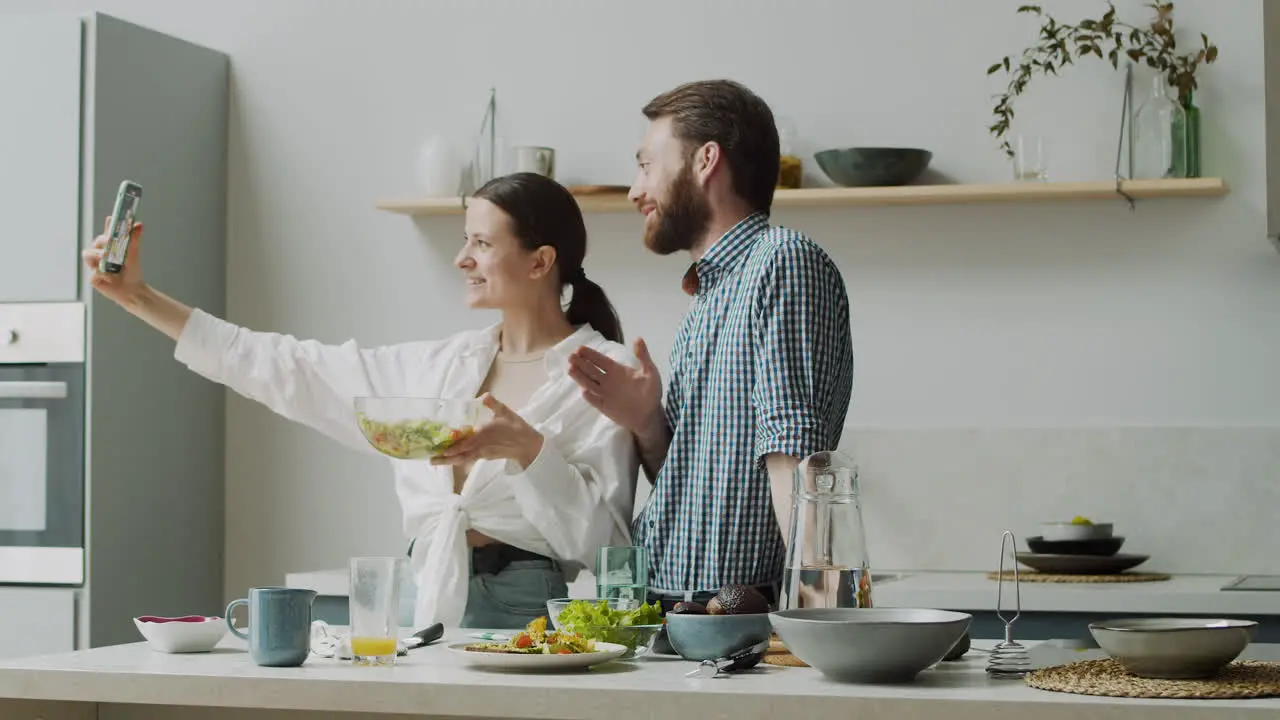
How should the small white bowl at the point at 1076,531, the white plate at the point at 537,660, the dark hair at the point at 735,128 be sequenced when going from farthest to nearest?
the small white bowl at the point at 1076,531 → the dark hair at the point at 735,128 → the white plate at the point at 537,660

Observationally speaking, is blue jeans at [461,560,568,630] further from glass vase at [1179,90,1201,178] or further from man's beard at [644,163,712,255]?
glass vase at [1179,90,1201,178]

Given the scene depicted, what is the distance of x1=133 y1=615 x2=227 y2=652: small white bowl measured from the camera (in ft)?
5.86

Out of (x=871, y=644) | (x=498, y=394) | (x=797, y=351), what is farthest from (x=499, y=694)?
(x=498, y=394)

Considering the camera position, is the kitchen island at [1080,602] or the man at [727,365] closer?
the man at [727,365]

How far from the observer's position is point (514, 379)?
2.64 m

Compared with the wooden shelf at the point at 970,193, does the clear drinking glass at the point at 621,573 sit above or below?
below

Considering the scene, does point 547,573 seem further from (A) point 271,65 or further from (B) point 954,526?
(A) point 271,65

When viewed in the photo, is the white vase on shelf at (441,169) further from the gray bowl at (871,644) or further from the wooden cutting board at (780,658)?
the gray bowl at (871,644)

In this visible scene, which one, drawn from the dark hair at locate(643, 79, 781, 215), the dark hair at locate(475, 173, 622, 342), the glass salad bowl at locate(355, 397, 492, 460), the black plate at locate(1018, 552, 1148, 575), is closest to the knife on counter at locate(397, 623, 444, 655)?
the glass salad bowl at locate(355, 397, 492, 460)

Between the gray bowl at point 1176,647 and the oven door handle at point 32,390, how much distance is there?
8.92 feet

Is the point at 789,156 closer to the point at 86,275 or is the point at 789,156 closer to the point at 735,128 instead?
the point at 735,128

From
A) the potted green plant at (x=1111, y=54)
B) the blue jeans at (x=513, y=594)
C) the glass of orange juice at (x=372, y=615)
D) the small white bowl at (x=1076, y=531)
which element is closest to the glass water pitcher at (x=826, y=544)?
the glass of orange juice at (x=372, y=615)

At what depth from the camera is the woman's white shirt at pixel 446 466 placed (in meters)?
2.39

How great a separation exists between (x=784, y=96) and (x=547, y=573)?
5.58 ft
